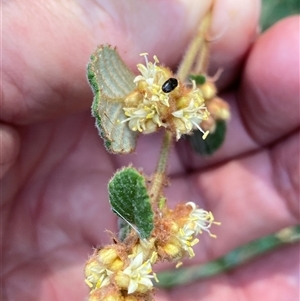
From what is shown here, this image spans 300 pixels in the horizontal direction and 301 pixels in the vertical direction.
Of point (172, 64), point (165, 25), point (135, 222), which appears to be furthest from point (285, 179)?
point (135, 222)

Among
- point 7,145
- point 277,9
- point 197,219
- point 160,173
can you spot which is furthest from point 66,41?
point 277,9

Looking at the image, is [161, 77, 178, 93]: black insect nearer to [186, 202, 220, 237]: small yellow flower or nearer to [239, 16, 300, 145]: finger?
[186, 202, 220, 237]: small yellow flower

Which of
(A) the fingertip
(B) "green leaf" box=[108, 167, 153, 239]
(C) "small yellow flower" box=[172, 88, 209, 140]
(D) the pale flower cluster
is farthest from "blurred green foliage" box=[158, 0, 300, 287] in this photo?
(B) "green leaf" box=[108, 167, 153, 239]

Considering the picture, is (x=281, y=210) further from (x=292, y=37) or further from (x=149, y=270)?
(x=149, y=270)

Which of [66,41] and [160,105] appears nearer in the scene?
[160,105]

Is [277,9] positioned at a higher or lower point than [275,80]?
higher

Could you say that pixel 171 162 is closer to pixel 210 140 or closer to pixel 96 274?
pixel 210 140
